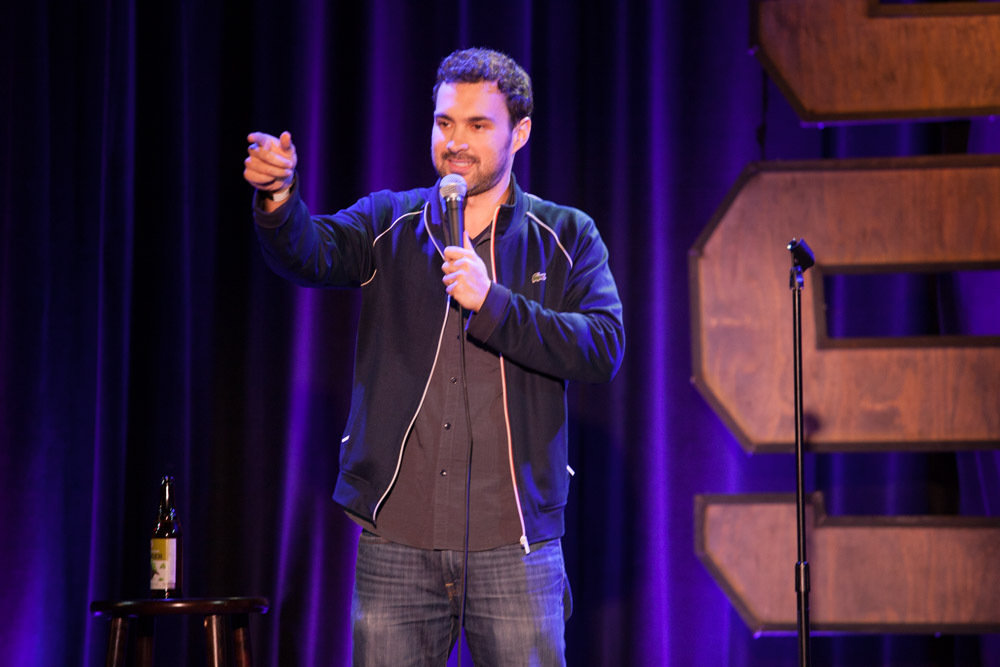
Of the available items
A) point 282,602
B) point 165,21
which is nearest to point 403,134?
point 165,21

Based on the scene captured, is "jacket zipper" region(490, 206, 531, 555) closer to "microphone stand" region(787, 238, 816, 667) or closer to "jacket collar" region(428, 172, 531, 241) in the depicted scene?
"jacket collar" region(428, 172, 531, 241)

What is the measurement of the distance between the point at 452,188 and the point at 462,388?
384mm

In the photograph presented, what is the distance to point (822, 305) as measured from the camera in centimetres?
277

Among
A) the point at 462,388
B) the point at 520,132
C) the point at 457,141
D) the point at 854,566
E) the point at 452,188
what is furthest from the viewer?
the point at 854,566

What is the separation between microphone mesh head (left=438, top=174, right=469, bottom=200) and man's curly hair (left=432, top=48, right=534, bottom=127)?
310 mm

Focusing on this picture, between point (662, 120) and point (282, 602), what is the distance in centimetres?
188

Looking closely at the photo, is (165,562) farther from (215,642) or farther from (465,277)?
(465,277)

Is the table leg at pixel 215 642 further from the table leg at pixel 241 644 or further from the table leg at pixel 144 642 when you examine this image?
the table leg at pixel 144 642

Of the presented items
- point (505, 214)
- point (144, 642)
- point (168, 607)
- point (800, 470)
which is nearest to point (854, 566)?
point (800, 470)

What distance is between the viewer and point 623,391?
3.19 metres

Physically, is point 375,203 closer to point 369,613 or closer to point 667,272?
point 369,613

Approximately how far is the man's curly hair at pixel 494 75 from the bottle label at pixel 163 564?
1.44 m

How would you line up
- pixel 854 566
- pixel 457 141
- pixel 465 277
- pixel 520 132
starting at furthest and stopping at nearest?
pixel 854 566 → pixel 520 132 → pixel 457 141 → pixel 465 277

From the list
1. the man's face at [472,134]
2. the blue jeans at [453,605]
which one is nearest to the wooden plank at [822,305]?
the man's face at [472,134]
